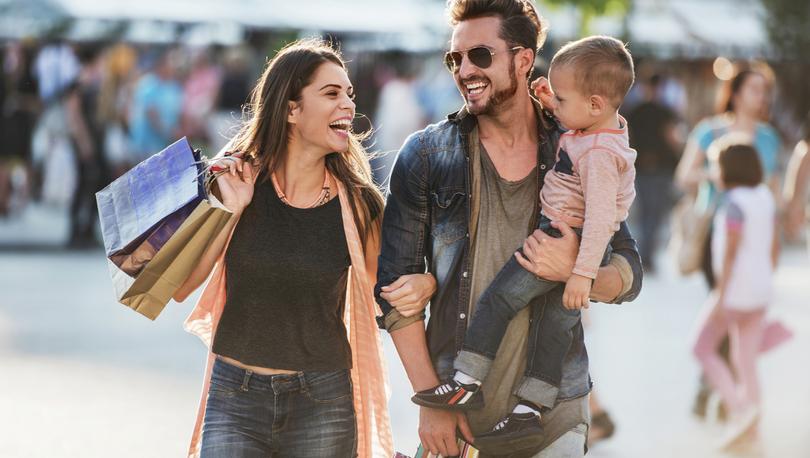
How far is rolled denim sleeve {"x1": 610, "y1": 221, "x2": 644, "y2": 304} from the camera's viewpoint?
165 inches

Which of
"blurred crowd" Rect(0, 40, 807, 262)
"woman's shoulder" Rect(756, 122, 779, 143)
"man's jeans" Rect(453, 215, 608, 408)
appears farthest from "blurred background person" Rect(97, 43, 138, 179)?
"man's jeans" Rect(453, 215, 608, 408)

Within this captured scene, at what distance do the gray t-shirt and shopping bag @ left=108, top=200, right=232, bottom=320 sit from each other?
80cm

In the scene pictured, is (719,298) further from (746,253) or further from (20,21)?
(20,21)

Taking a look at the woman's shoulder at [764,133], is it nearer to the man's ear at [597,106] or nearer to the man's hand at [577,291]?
the man's ear at [597,106]

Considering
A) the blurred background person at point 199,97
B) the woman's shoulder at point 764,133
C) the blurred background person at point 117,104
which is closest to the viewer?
the woman's shoulder at point 764,133

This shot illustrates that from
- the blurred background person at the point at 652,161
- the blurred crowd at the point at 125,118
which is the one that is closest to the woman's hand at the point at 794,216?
the blurred crowd at the point at 125,118

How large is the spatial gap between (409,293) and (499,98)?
0.64 metres

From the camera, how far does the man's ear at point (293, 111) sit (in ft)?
15.1

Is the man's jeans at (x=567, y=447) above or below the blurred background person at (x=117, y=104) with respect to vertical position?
below

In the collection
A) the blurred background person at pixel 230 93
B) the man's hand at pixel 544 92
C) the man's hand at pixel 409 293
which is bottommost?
the man's hand at pixel 409 293

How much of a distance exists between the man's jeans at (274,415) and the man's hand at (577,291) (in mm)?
829

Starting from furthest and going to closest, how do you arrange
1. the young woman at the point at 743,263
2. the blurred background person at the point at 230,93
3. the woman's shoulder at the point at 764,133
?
the blurred background person at the point at 230,93, the woman's shoulder at the point at 764,133, the young woman at the point at 743,263

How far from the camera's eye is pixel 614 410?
8734 millimetres

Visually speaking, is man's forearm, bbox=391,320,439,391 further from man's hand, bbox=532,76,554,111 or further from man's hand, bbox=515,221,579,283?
man's hand, bbox=532,76,554,111
